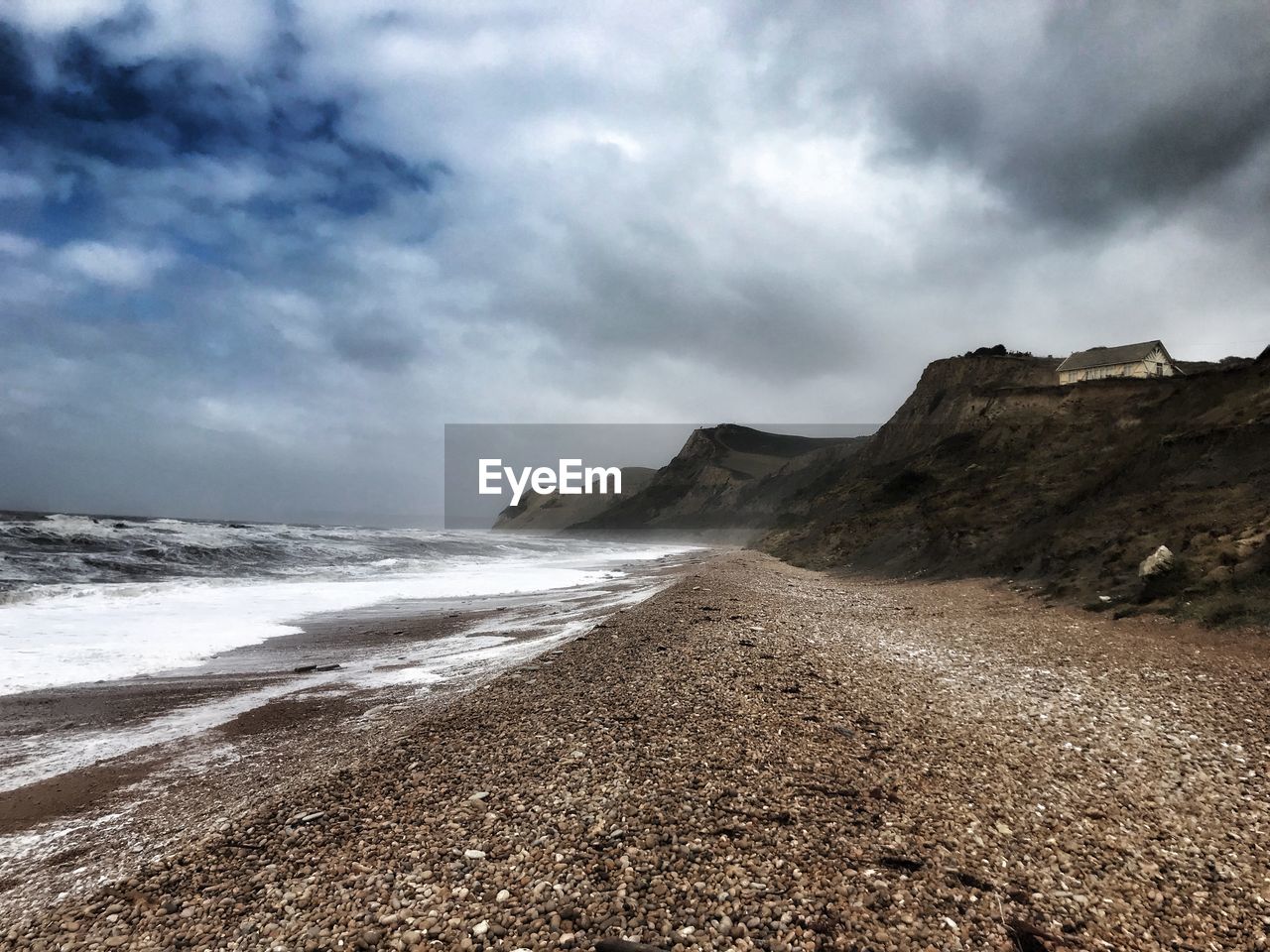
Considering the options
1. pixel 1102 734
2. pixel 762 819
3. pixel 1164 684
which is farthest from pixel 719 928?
pixel 1164 684

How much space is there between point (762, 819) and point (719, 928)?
1229mm

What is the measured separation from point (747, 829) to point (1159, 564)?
46.6ft

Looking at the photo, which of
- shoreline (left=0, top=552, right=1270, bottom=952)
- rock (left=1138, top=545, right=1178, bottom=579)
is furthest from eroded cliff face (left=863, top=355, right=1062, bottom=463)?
shoreline (left=0, top=552, right=1270, bottom=952)

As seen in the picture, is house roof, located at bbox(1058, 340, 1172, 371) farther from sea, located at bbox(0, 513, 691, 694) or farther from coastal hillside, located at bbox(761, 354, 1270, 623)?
sea, located at bbox(0, 513, 691, 694)

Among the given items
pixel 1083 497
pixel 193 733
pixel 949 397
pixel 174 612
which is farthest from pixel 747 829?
pixel 949 397

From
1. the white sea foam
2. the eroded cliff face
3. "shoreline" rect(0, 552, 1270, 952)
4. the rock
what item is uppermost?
the eroded cliff face

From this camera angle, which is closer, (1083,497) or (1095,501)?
(1095,501)

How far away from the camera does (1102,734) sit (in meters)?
6.72

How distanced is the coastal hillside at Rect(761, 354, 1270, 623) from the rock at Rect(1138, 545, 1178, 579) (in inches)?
2.2

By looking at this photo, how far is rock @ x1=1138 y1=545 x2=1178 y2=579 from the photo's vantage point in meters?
13.4

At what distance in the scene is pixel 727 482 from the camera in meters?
142

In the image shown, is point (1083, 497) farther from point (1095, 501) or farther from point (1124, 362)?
point (1124, 362)

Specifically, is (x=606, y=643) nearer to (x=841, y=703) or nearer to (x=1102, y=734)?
(x=841, y=703)

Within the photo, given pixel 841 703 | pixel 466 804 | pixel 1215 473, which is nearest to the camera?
pixel 466 804
